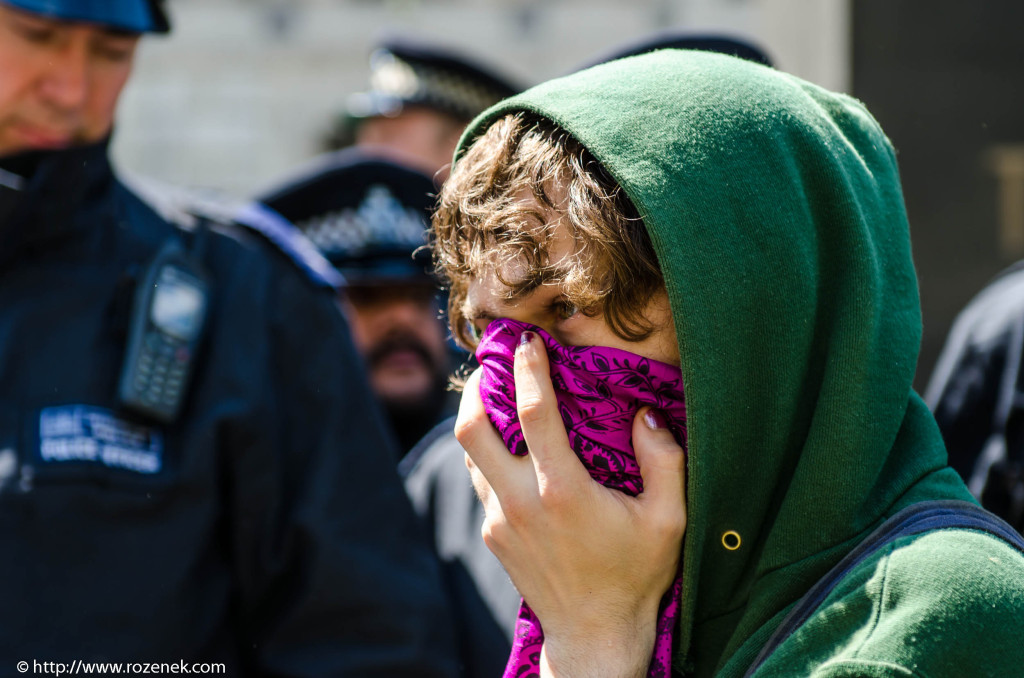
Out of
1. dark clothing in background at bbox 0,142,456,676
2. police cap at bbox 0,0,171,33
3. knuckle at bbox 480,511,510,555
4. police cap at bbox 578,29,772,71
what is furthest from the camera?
police cap at bbox 578,29,772,71

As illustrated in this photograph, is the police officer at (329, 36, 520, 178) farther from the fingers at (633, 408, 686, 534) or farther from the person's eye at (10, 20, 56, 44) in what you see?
the fingers at (633, 408, 686, 534)

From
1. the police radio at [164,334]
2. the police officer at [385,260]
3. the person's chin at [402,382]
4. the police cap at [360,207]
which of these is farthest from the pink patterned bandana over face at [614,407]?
the person's chin at [402,382]

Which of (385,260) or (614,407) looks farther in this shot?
(385,260)

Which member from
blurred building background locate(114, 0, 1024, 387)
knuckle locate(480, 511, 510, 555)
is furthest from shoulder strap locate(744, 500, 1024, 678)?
blurred building background locate(114, 0, 1024, 387)

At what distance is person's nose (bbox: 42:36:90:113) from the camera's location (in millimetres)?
2480

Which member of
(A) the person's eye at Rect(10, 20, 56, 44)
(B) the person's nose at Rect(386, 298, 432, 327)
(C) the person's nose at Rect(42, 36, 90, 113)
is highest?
(A) the person's eye at Rect(10, 20, 56, 44)

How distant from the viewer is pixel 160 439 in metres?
2.29

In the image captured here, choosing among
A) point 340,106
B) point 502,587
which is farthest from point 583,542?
point 340,106

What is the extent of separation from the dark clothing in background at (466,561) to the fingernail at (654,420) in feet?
3.14

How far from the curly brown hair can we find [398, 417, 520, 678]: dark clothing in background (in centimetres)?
96

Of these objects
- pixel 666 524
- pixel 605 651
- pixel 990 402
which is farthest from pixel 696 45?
pixel 605 651

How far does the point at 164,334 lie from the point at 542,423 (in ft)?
3.94

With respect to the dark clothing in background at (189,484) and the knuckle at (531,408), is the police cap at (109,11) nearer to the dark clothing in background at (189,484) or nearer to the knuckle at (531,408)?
the dark clothing in background at (189,484)

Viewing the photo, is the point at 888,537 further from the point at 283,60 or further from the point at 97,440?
the point at 283,60
